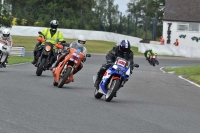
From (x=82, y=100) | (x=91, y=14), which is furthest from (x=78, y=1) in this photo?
(x=82, y=100)

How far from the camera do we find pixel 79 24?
235 feet

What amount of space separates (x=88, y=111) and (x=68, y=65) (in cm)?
518

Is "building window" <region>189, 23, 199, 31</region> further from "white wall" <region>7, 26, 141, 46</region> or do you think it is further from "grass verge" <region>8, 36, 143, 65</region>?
"grass verge" <region>8, 36, 143, 65</region>

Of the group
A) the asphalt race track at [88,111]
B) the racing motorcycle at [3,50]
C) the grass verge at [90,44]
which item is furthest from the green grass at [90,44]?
the asphalt race track at [88,111]

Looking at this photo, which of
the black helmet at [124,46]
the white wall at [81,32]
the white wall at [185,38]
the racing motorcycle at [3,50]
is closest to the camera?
the black helmet at [124,46]

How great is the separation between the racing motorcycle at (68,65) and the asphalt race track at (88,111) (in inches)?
13.4

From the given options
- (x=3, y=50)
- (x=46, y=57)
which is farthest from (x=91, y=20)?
(x=46, y=57)

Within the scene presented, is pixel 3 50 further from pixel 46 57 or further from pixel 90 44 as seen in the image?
pixel 90 44

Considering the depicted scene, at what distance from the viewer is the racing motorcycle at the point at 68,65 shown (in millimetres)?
17156

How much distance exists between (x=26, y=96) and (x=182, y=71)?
19.2 m

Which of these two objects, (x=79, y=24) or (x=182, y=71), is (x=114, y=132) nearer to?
(x=182, y=71)

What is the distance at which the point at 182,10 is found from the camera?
70.9 m

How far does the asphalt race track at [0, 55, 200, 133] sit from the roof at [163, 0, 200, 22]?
170 feet

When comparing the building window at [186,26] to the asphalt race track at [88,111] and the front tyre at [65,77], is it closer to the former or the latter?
the asphalt race track at [88,111]
